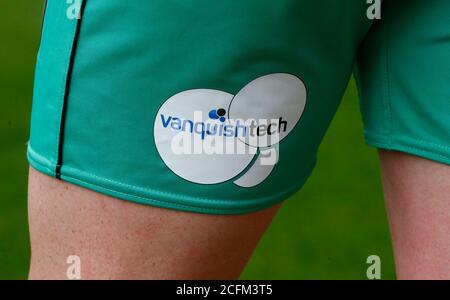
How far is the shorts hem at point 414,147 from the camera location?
1021 mm

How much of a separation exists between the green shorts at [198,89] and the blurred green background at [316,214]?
1356 mm

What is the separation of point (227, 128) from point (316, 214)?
1755mm

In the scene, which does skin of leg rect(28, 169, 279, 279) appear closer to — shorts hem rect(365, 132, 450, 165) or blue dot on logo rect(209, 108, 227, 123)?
blue dot on logo rect(209, 108, 227, 123)

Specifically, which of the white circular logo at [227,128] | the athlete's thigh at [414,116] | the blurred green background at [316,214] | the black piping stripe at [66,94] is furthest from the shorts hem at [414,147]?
the blurred green background at [316,214]

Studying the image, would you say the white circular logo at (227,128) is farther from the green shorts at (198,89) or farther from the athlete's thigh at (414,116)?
the athlete's thigh at (414,116)

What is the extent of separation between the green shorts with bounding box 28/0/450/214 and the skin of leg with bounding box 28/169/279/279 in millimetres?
17

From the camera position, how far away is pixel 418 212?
3.58 feet

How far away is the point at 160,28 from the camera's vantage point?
84 cm

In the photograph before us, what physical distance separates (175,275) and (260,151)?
0.18m

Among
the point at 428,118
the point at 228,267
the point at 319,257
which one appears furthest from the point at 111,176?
the point at 319,257

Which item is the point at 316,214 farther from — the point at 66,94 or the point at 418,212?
the point at 66,94

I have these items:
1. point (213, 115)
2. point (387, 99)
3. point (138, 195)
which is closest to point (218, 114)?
point (213, 115)

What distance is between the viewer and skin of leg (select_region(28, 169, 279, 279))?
91 centimetres
